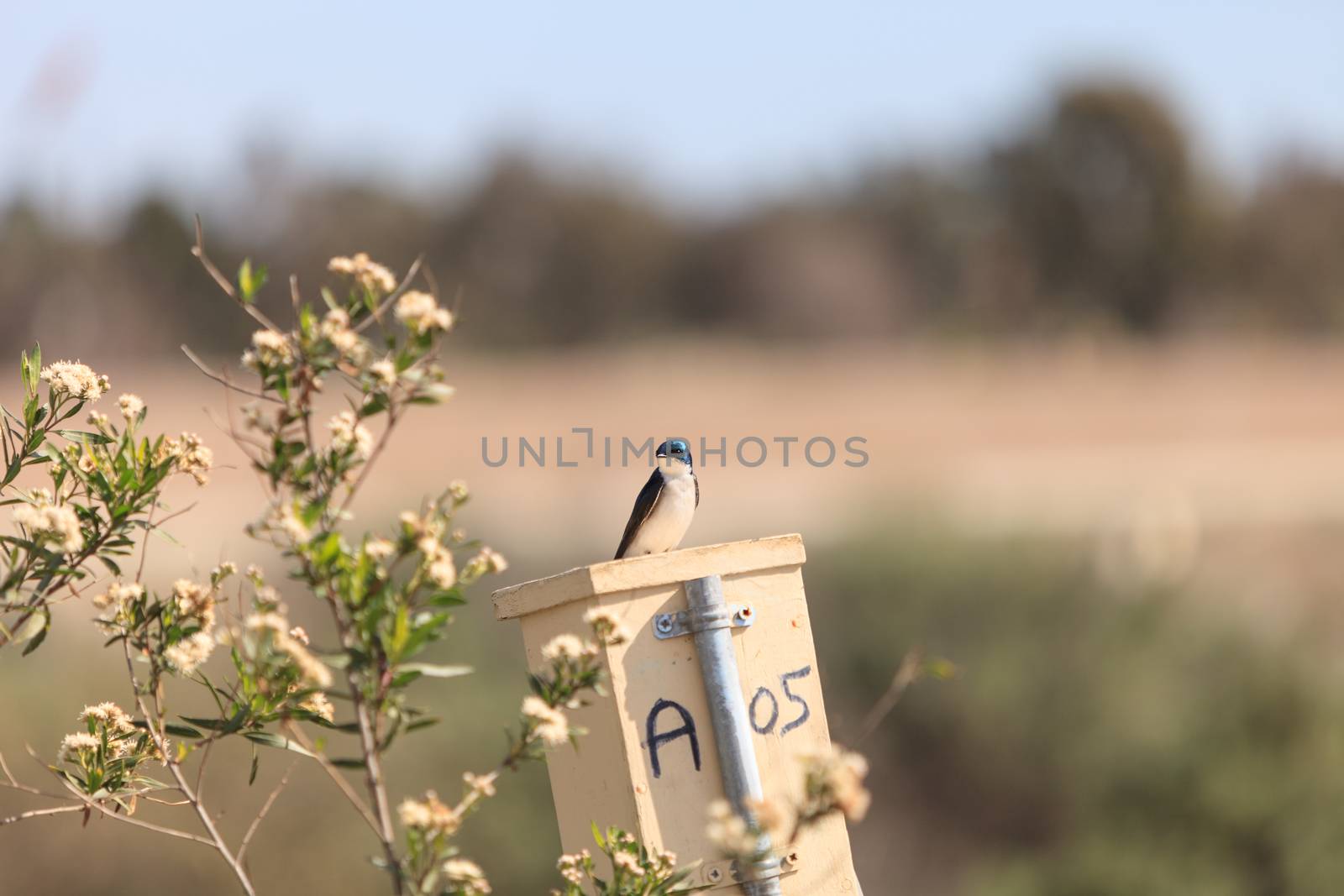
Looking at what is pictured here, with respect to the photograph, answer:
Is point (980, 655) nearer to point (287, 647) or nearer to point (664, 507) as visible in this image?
point (664, 507)

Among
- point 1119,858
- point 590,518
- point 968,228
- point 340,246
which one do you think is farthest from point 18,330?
point 1119,858

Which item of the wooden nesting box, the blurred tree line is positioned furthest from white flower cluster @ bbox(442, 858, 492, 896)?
the blurred tree line

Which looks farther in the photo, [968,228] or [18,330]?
[968,228]

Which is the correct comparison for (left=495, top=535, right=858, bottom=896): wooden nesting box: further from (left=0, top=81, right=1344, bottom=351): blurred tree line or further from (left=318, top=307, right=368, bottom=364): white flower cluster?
(left=0, top=81, right=1344, bottom=351): blurred tree line

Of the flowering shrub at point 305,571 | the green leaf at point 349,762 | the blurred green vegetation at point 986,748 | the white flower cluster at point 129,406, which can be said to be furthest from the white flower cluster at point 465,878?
the blurred green vegetation at point 986,748

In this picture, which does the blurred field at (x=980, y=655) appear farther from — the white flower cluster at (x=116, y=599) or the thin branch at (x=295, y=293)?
the thin branch at (x=295, y=293)

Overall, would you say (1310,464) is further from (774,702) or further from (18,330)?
(18,330)
